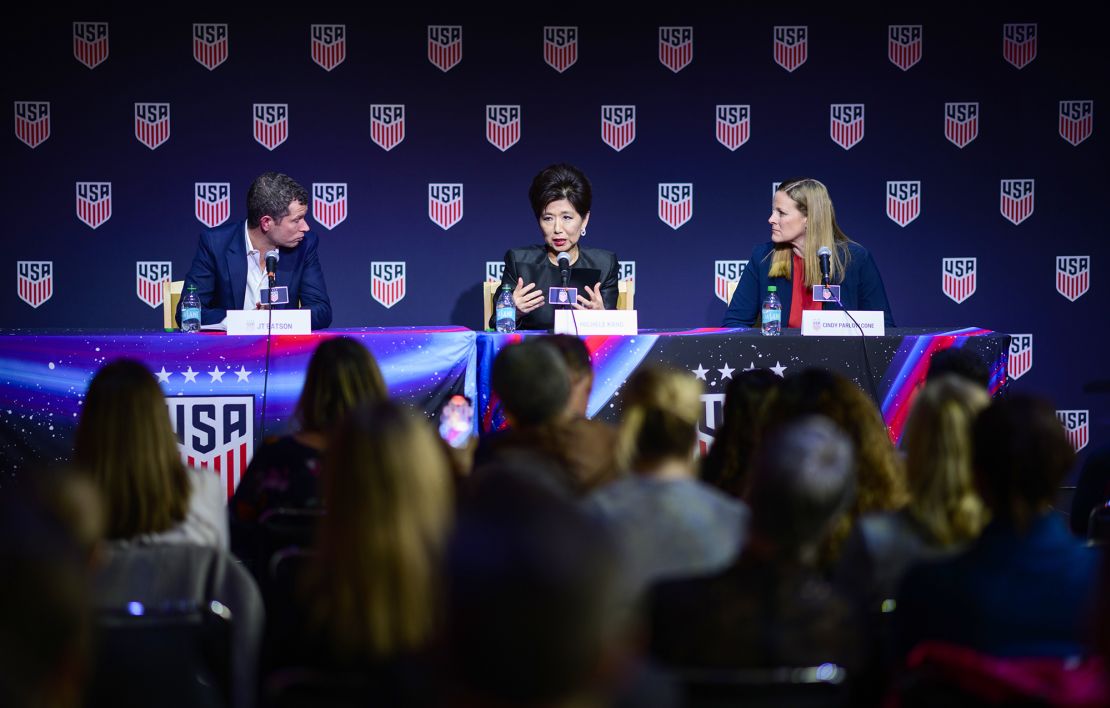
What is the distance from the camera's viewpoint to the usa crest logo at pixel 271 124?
5781 mm

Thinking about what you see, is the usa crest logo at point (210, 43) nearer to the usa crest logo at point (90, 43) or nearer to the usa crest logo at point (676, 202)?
the usa crest logo at point (90, 43)

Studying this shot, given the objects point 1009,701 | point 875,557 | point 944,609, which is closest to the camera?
point 1009,701

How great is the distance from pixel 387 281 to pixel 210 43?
1.51 m

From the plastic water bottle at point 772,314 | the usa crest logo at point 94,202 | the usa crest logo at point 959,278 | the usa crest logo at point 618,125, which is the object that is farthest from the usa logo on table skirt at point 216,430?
the usa crest logo at point 959,278

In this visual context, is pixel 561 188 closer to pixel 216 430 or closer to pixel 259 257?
pixel 259 257

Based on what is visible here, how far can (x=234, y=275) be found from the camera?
464 centimetres

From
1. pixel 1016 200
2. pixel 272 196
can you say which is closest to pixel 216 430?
pixel 272 196

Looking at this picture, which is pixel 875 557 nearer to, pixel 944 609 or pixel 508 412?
pixel 944 609

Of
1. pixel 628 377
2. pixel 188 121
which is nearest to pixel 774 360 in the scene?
pixel 628 377

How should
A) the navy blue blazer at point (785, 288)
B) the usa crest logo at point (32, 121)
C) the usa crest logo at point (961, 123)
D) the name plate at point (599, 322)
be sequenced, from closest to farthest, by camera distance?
the name plate at point (599, 322) < the navy blue blazer at point (785, 288) < the usa crest logo at point (32, 121) < the usa crest logo at point (961, 123)

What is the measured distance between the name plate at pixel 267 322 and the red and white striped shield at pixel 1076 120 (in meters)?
Result: 4.38

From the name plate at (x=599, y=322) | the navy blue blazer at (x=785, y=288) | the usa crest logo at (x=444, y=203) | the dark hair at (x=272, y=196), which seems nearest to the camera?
the name plate at (x=599, y=322)

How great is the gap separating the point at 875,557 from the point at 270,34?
15.8 feet

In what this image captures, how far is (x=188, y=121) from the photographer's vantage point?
5.75 metres
